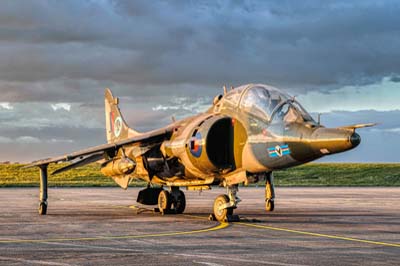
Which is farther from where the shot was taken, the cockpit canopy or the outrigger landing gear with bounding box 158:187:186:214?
the outrigger landing gear with bounding box 158:187:186:214

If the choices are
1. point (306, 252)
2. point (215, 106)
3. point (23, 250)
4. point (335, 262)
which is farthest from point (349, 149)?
point (23, 250)

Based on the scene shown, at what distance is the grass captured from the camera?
5459cm

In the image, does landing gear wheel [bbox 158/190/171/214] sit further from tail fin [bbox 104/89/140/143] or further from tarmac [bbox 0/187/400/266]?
tail fin [bbox 104/89/140/143]

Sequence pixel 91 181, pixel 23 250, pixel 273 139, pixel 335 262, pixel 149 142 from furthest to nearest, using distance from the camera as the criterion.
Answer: pixel 91 181 < pixel 149 142 < pixel 273 139 < pixel 23 250 < pixel 335 262

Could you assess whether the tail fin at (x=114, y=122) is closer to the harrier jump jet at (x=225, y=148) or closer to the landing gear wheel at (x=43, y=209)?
the harrier jump jet at (x=225, y=148)

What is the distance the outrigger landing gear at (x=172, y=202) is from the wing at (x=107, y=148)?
184cm

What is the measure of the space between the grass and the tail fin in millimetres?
26863

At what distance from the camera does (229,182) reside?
1647 cm

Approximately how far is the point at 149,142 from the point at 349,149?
748 centimetres

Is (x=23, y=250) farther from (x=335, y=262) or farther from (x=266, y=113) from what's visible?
(x=266, y=113)

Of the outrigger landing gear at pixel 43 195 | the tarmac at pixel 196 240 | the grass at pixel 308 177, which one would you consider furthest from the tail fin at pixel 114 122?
the grass at pixel 308 177

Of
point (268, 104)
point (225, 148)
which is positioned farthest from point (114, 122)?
point (268, 104)

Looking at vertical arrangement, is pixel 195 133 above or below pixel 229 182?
above

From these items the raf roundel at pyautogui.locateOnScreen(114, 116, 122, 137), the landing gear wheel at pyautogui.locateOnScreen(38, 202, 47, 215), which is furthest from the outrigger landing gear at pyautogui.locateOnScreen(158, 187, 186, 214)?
the raf roundel at pyautogui.locateOnScreen(114, 116, 122, 137)
